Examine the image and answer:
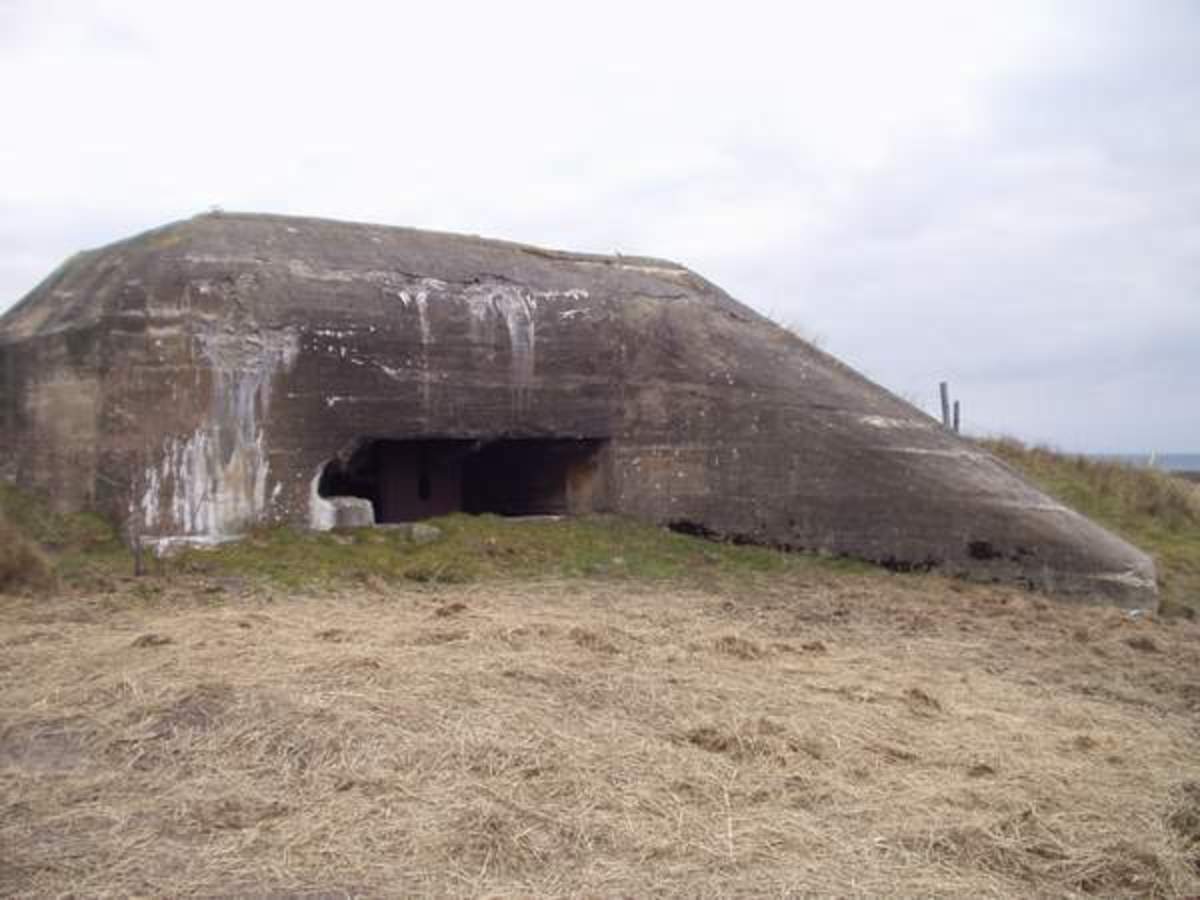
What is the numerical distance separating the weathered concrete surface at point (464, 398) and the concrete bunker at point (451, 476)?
0.32 feet

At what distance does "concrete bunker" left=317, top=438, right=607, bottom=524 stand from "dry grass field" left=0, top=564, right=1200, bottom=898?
2455 mm

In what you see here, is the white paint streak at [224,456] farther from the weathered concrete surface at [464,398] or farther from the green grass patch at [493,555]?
the green grass patch at [493,555]

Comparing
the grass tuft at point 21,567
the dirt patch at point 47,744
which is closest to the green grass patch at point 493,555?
the grass tuft at point 21,567

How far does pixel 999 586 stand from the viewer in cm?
964

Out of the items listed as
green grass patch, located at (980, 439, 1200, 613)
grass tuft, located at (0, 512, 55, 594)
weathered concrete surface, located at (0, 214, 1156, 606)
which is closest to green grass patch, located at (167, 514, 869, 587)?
weathered concrete surface, located at (0, 214, 1156, 606)

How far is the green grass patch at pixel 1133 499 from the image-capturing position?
1175 centimetres

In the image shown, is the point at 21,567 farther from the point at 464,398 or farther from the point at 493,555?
the point at 464,398

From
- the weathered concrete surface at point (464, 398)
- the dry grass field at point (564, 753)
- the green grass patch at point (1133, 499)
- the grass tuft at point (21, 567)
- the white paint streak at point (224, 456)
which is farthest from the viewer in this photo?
the green grass patch at point (1133, 499)

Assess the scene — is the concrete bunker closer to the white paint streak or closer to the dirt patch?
the white paint streak

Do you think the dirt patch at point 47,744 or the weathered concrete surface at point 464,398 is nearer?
the dirt patch at point 47,744

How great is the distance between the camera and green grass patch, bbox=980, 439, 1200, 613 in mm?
11755

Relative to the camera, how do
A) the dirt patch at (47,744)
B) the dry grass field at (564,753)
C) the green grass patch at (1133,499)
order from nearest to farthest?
the dry grass field at (564,753), the dirt patch at (47,744), the green grass patch at (1133,499)

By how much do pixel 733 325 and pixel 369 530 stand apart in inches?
135

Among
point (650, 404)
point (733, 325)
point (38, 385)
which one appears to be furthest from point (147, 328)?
point (733, 325)
